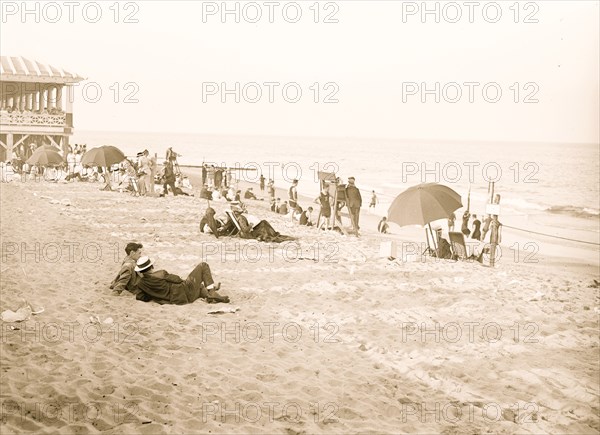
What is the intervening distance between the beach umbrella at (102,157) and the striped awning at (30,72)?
332 cm

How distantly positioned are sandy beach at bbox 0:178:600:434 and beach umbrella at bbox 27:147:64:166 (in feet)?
30.9

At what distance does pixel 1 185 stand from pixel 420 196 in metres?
13.9

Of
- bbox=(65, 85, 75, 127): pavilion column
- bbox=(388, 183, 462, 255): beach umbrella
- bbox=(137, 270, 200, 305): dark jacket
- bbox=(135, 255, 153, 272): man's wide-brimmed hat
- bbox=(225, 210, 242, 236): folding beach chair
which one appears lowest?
bbox=(137, 270, 200, 305): dark jacket

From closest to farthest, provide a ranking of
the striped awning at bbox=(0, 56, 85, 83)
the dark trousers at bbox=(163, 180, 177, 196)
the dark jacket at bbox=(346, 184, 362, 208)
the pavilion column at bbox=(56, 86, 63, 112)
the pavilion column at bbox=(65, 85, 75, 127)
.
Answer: the dark jacket at bbox=(346, 184, 362, 208), the striped awning at bbox=(0, 56, 85, 83), the dark trousers at bbox=(163, 180, 177, 196), the pavilion column at bbox=(65, 85, 75, 127), the pavilion column at bbox=(56, 86, 63, 112)

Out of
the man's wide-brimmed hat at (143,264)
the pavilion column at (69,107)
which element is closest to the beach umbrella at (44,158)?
the pavilion column at (69,107)

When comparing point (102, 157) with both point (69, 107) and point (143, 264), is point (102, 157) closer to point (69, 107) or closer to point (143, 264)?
point (143, 264)

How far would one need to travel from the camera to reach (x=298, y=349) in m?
6.37

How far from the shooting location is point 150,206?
55.3 ft

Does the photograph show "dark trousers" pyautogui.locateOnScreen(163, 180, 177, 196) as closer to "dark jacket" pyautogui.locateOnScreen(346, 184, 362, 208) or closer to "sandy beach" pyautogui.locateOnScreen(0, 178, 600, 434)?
"dark jacket" pyautogui.locateOnScreen(346, 184, 362, 208)

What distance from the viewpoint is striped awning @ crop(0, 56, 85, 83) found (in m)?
18.9

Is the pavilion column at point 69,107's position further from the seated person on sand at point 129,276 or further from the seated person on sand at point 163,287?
the seated person on sand at point 163,287

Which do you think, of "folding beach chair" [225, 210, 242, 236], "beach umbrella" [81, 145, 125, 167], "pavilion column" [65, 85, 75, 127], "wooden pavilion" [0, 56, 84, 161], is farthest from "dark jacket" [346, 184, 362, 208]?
"pavilion column" [65, 85, 75, 127]

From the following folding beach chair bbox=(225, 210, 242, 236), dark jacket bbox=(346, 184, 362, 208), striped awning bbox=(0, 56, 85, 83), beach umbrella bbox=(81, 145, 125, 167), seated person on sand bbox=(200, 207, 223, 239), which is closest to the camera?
folding beach chair bbox=(225, 210, 242, 236)

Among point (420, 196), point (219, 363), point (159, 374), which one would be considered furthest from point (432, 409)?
point (420, 196)
